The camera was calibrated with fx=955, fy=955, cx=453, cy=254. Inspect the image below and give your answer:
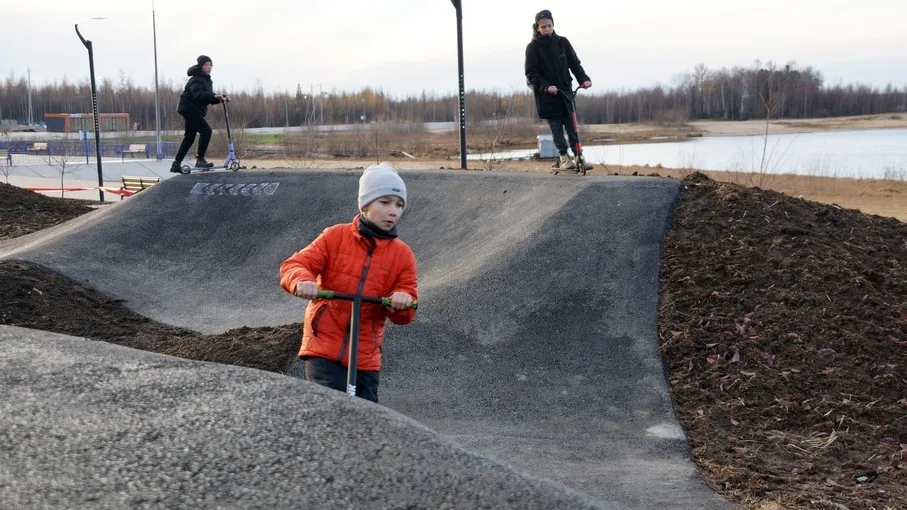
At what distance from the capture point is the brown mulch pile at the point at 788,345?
5.65m

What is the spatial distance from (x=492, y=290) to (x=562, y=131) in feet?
14.7

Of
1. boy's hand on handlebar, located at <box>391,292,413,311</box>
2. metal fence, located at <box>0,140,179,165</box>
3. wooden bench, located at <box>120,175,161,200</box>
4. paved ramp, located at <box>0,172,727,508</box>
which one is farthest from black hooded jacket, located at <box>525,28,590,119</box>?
metal fence, located at <box>0,140,179,165</box>

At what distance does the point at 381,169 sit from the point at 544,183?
658 centimetres

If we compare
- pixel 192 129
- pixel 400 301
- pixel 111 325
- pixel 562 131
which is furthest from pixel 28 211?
pixel 400 301

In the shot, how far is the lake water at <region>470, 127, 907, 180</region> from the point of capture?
31.5 metres

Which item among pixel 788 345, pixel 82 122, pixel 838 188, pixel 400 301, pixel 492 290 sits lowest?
pixel 838 188

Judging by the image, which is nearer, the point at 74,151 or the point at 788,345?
the point at 788,345

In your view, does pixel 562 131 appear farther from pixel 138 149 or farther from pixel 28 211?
pixel 138 149

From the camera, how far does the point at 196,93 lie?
1458 cm

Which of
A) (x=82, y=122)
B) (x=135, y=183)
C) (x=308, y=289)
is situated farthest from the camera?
(x=82, y=122)

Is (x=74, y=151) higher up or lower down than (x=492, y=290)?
lower down

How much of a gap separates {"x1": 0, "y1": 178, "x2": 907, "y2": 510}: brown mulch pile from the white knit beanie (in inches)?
99.1

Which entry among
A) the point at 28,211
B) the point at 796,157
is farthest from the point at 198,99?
the point at 796,157

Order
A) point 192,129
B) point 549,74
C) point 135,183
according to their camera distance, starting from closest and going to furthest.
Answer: point 549,74 < point 192,129 < point 135,183
